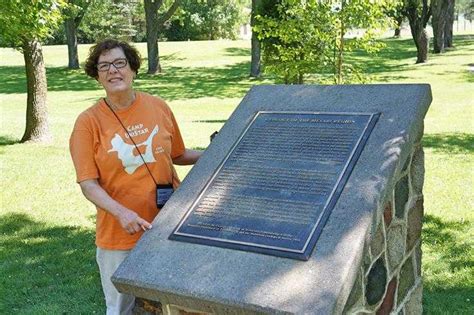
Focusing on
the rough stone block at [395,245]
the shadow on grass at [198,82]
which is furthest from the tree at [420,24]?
the rough stone block at [395,245]

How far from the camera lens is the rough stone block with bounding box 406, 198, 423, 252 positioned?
3.84 metres

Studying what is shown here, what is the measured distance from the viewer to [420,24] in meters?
25.6

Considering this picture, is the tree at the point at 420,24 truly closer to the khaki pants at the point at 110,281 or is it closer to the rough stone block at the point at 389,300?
the rough stone block at the point at 389,300

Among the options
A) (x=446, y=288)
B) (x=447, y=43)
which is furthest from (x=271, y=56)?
(x=447, y=43)

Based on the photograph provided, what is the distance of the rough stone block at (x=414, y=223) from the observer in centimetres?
384

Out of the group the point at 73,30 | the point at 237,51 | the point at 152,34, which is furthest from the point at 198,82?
the point at 237,51

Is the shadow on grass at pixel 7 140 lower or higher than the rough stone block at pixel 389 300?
lower

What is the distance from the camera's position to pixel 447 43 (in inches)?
1243

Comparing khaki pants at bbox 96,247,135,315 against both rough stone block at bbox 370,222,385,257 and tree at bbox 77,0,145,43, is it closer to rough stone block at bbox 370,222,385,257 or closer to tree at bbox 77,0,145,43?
rough stone block at bbox 370,222,385,257

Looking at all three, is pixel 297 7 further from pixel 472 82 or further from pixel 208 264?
pixel 472 82

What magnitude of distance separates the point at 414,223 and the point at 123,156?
77.8 inches

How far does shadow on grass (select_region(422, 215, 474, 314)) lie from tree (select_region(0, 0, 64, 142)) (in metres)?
6.49

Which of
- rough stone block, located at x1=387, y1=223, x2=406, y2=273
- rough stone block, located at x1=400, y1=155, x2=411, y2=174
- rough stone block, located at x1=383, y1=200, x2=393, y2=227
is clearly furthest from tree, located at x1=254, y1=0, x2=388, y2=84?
rough stone block, located at x1=383, y1=200, x2=393, y2=227

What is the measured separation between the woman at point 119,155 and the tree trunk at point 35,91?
857 centimetres
